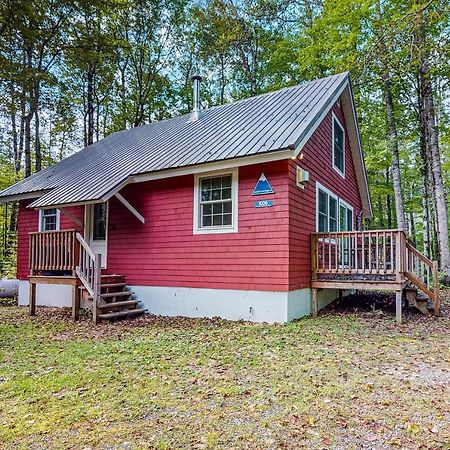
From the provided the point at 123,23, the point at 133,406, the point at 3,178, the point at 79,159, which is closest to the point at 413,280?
A: the point at 133,406

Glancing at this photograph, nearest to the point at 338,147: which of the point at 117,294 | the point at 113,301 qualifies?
the point at 117,294

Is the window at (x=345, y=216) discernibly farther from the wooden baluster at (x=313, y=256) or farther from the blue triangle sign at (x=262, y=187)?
the blue triangle sign at (x=262, y=187)

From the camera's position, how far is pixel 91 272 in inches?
324

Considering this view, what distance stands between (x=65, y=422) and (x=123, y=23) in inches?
874

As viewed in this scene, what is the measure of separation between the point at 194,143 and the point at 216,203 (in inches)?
78.2

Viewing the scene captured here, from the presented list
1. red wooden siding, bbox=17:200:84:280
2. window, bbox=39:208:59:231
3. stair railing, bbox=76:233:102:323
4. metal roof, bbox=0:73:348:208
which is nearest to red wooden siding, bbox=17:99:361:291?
metal roof, bbox=0:73:348:208

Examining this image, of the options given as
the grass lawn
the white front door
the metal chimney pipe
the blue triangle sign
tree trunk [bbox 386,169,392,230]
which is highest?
the metal chimney pipe

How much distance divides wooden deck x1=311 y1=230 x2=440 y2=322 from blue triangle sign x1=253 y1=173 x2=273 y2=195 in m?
1.65

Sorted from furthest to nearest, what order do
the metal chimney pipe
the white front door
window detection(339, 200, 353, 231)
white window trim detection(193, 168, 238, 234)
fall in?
the metal chimney pipe < window detection(339, 200, 353, 231) < the white front door < white window trim detection(193, 168, 238, 234)

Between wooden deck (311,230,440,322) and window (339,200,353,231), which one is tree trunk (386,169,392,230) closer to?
window (339,200,353,231)

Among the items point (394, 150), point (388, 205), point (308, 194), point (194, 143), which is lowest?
point (308, 194)

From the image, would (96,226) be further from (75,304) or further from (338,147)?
(338,147)

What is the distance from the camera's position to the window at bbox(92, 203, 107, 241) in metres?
10.1

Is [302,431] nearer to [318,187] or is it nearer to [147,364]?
[147,364]
